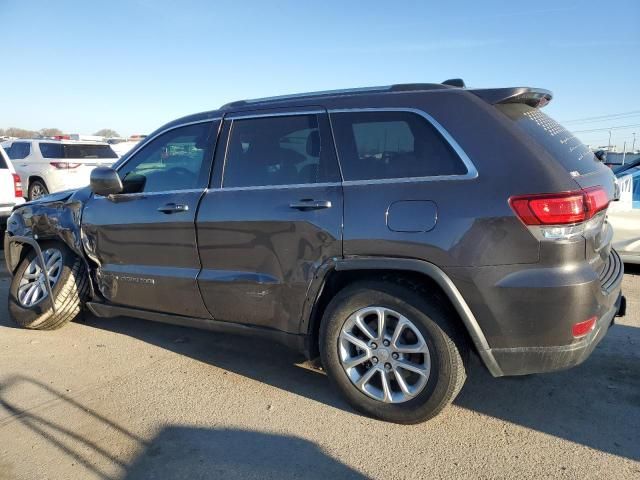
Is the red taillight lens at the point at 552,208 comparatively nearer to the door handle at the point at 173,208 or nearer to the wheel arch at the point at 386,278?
the wheel arch at the point at 386,278

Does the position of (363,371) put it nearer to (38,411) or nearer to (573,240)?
(573,240)

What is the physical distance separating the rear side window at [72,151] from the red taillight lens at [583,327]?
13.1m

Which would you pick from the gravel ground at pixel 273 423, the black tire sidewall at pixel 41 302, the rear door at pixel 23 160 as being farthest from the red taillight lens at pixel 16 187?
the gravel ground at pixel 273 423

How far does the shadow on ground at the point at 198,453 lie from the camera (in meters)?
2.61

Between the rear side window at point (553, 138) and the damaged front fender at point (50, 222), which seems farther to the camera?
the damaged front fender at point (50, 222)

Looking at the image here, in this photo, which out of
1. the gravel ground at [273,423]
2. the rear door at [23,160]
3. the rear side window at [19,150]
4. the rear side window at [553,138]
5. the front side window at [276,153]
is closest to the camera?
the gravel ground at [273,423]

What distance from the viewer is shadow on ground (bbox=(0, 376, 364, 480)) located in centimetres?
261

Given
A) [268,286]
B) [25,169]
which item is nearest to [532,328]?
[268,286]

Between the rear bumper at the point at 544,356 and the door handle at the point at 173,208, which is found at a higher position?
the door handle at the point at 173,208

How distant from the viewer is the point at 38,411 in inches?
129

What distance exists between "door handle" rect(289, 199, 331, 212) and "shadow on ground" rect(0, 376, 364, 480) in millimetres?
1297

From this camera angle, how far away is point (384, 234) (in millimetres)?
2830

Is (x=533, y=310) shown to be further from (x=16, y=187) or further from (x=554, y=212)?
(x=16, y=187)

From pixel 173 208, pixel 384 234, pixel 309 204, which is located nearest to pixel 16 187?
pixel 173 208
